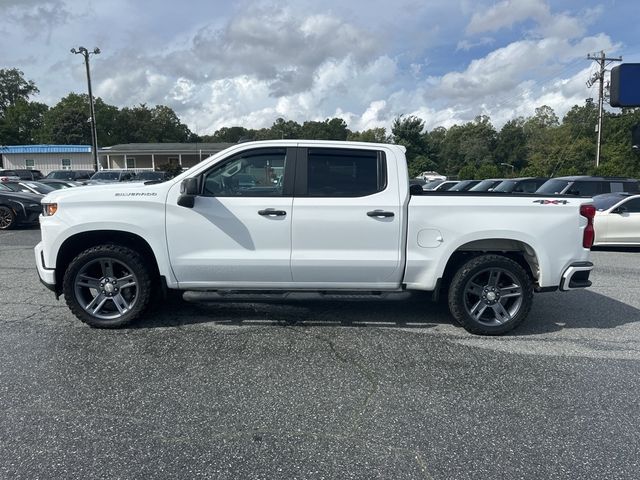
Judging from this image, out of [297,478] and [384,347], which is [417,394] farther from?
[297,478]

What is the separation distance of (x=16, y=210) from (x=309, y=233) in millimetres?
12761

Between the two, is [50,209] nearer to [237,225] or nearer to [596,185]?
[237,225]

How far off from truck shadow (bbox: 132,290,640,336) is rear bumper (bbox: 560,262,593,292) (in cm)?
63

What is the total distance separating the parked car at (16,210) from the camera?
13938 mm

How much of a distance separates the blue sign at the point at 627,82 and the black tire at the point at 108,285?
5.98 metres

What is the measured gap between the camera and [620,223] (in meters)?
11.0

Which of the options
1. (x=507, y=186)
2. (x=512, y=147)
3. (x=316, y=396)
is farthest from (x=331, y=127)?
(x=316, y=396)

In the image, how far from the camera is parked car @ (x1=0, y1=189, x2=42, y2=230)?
13.9 metres

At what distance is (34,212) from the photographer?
14.2 metres

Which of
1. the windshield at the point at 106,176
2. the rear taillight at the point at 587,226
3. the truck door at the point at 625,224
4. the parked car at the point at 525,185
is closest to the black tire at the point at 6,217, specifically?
the windshield at the point at 106,176

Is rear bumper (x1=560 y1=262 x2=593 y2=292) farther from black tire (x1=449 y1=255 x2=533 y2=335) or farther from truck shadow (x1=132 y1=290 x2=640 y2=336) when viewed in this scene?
truck shadow (x1=132 y1=290 x2=640 y2=336)

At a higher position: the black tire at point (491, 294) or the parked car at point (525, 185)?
the parked car at point (525, 185)

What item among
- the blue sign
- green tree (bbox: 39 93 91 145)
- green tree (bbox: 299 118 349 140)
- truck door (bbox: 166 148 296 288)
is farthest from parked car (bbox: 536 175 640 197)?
green tree (bbox: 39 93 91 145)

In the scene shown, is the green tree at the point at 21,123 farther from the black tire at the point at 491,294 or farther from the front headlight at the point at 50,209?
the black tire at the point at 491,294
